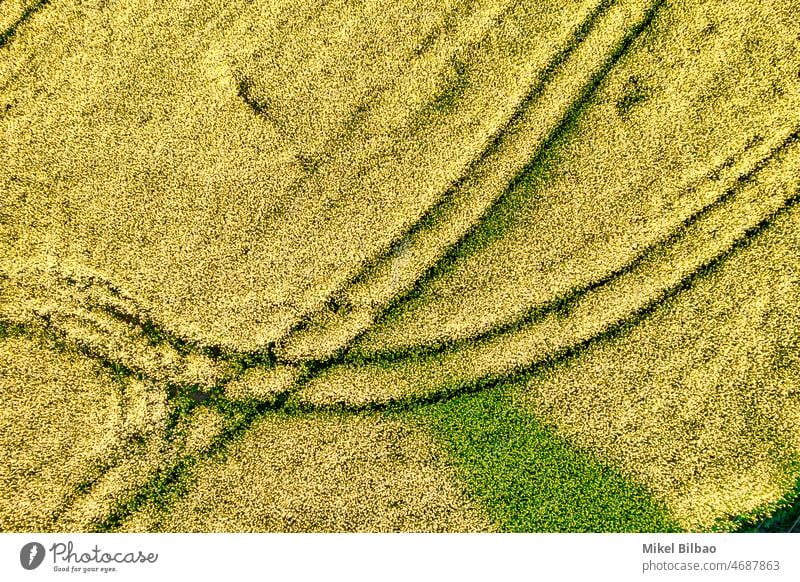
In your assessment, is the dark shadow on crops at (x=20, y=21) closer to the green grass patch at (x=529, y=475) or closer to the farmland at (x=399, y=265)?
the farmland at (x=399, y=265)

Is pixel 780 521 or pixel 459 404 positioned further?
pixel 459 404

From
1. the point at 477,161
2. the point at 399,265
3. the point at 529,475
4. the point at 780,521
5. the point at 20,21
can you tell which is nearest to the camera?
the point at 780,521

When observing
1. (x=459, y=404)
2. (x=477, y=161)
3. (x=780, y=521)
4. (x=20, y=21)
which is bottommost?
(x=780, y=521)
